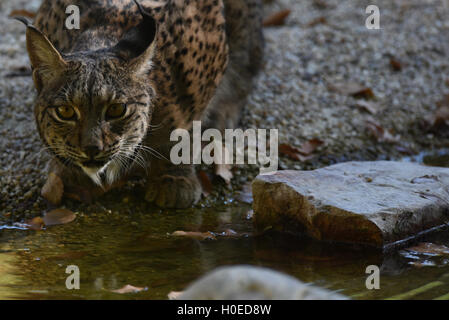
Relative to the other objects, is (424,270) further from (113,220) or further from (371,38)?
(371,38)

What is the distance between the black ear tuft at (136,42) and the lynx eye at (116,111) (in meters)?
0.32

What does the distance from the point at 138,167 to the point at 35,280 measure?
1.77 metres

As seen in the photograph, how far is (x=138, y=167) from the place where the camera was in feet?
15.9

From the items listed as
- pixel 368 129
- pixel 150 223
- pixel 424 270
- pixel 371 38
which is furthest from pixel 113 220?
pixel 371 38

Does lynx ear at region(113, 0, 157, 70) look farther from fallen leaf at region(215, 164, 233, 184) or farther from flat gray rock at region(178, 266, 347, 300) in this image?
flat gray rock at region(178, 266, 347, 300)

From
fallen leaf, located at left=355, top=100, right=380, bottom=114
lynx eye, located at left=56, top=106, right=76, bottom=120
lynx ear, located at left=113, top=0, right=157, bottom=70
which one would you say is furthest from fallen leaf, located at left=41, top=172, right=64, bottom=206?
fallen leaf, located at left=355, top=100, right=380, bottom=114

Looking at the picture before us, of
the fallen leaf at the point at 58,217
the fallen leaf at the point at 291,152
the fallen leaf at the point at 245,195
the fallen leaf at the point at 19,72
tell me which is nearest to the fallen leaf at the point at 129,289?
the fallen leaf at the point at 58,217

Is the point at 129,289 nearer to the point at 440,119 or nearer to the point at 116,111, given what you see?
the point at 116,111

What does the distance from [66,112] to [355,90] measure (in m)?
3.60

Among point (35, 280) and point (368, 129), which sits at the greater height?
point (368, 129)

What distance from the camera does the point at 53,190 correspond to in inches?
177

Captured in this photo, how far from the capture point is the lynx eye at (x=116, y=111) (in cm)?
382

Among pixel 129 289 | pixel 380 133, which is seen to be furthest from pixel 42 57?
pixel 380 133
